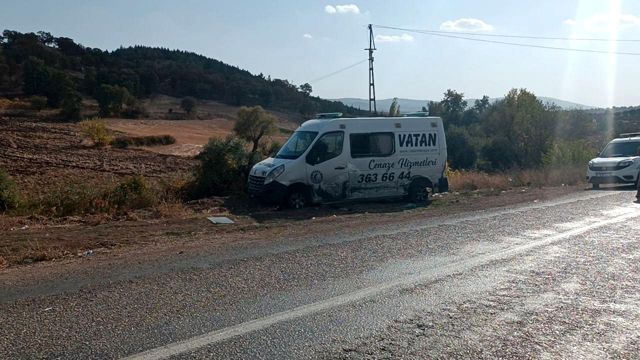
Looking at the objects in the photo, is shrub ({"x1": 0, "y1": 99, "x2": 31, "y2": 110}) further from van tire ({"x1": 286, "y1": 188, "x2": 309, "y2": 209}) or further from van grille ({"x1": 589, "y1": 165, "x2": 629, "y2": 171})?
van grille ({"x1": 589, "y1": 165, "x2": 629, "y2": 171})

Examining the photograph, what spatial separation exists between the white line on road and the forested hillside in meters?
63.3

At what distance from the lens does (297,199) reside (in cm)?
1664

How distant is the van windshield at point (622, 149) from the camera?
23406 millimetres

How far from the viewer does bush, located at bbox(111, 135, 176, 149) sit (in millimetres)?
52719

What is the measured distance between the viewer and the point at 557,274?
8172 mm

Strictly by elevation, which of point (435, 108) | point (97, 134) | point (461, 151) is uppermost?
point (435, 108)

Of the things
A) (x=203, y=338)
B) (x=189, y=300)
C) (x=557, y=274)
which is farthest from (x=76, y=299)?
(x=557, y=274)

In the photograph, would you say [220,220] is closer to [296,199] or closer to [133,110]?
[296,199]

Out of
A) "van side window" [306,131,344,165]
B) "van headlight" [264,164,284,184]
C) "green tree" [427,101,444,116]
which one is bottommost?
"van headlight" [264,164,284,184]

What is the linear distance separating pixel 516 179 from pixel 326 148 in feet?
38.6

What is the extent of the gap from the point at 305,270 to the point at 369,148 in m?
9.68

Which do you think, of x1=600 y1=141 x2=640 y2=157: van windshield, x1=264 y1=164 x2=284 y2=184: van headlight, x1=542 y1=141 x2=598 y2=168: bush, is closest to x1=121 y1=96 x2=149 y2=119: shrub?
x1=542 y1=141 x2=598 y2=168: bush

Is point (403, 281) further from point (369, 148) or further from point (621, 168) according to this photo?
point (621, 168)

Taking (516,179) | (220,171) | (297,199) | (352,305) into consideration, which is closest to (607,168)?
(516,179)
